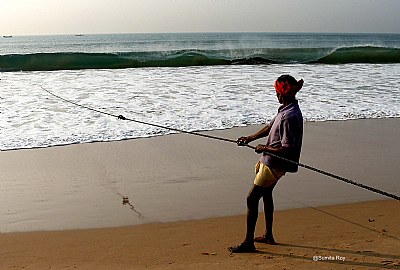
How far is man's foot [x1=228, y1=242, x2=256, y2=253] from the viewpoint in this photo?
3.91m

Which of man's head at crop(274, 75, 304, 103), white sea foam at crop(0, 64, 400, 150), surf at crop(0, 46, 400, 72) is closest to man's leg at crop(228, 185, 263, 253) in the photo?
man's head at crop(274, 75, 304, 103)

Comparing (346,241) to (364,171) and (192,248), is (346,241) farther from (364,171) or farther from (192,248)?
(364,171)


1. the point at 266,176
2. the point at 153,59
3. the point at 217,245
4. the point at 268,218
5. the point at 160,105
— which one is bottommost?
the point at 217,245

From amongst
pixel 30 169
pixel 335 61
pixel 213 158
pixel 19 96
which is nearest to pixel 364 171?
pixel 213 158

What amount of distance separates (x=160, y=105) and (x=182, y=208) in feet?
21.7

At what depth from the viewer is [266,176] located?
12.7 ft

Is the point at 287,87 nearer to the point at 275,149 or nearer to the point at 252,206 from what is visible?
the point at 275,149

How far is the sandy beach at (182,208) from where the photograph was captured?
3.83m

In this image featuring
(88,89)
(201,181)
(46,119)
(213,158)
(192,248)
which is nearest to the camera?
(192,248)

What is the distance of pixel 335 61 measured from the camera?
3117cm

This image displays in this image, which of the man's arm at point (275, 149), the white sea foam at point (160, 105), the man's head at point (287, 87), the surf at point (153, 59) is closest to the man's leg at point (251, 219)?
the man's arm at point (275, 149)

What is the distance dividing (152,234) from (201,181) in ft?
5.41

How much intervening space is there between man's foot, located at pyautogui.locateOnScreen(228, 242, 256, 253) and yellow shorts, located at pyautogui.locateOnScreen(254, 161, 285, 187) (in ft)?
1.56

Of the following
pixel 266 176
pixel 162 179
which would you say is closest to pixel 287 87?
pixel 266 176
